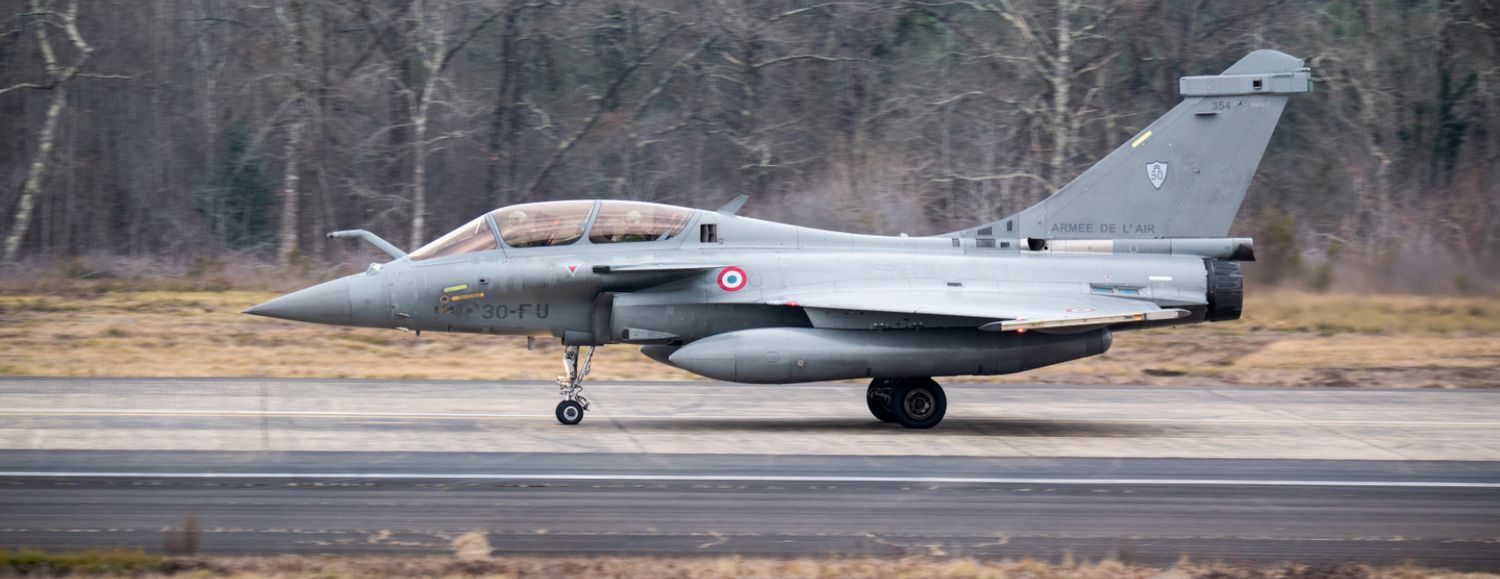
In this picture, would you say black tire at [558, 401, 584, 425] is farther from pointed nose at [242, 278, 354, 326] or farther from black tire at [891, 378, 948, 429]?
black tire at [891, 378, 948, 429]

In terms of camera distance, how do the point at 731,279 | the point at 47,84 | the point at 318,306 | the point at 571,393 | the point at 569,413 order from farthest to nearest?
the point at 47,84, the point at 571,393, the point at 731,279, the point at 569,413, the point at 318,306

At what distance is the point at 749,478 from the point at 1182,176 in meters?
6.60

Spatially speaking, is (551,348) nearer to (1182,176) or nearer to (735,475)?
(1182,176)

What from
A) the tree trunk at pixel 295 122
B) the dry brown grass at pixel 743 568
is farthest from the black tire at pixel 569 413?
the tree trunk at pixel 295 122

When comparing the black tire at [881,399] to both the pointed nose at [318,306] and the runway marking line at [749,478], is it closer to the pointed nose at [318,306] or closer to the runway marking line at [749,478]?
the runway marking line at [749,478]

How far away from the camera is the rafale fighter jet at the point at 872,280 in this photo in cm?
1374

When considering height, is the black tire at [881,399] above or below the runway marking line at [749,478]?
above

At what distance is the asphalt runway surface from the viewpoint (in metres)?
8.83

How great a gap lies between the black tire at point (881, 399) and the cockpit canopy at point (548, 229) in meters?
2.79

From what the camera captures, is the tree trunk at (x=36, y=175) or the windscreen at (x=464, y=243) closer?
the windscreen at (x=464, y=243)

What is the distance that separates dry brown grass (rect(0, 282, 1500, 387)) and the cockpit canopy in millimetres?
5188

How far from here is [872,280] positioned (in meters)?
14.3

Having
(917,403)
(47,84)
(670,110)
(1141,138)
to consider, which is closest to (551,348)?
(917,403)

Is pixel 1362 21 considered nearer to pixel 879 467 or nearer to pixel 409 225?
pixel 409 225
